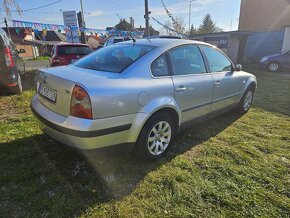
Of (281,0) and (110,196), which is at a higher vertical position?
(281,0)

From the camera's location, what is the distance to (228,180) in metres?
2.66

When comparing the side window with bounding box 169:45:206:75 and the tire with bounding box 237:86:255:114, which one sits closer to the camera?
the side window with bounding box 169:45:206:75

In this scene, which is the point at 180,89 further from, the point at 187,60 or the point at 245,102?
the point at 245,102

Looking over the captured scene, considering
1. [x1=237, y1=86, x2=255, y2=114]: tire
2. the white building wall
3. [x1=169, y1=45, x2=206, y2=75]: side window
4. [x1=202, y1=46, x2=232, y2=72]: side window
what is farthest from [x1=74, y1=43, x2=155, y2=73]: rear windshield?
the white building wall

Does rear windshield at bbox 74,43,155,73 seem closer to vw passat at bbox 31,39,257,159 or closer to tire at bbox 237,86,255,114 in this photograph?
vw passat at bbox 31,39,257,159

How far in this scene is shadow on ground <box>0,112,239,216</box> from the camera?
7.24 feet

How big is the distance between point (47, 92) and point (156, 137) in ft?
4.83

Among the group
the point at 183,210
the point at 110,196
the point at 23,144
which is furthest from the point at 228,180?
the point at 23,144

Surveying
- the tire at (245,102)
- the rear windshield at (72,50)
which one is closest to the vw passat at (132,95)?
the tire at (245,102)

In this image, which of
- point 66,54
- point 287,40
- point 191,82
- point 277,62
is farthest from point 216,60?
point 287,40

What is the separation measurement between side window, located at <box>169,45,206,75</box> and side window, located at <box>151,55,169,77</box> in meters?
0.16

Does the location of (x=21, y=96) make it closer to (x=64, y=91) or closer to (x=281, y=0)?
(x=64, y=91)

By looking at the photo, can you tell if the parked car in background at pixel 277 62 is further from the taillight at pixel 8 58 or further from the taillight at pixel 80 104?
the taillight at pixel 80 104

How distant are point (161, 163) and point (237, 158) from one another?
3.64 feet
